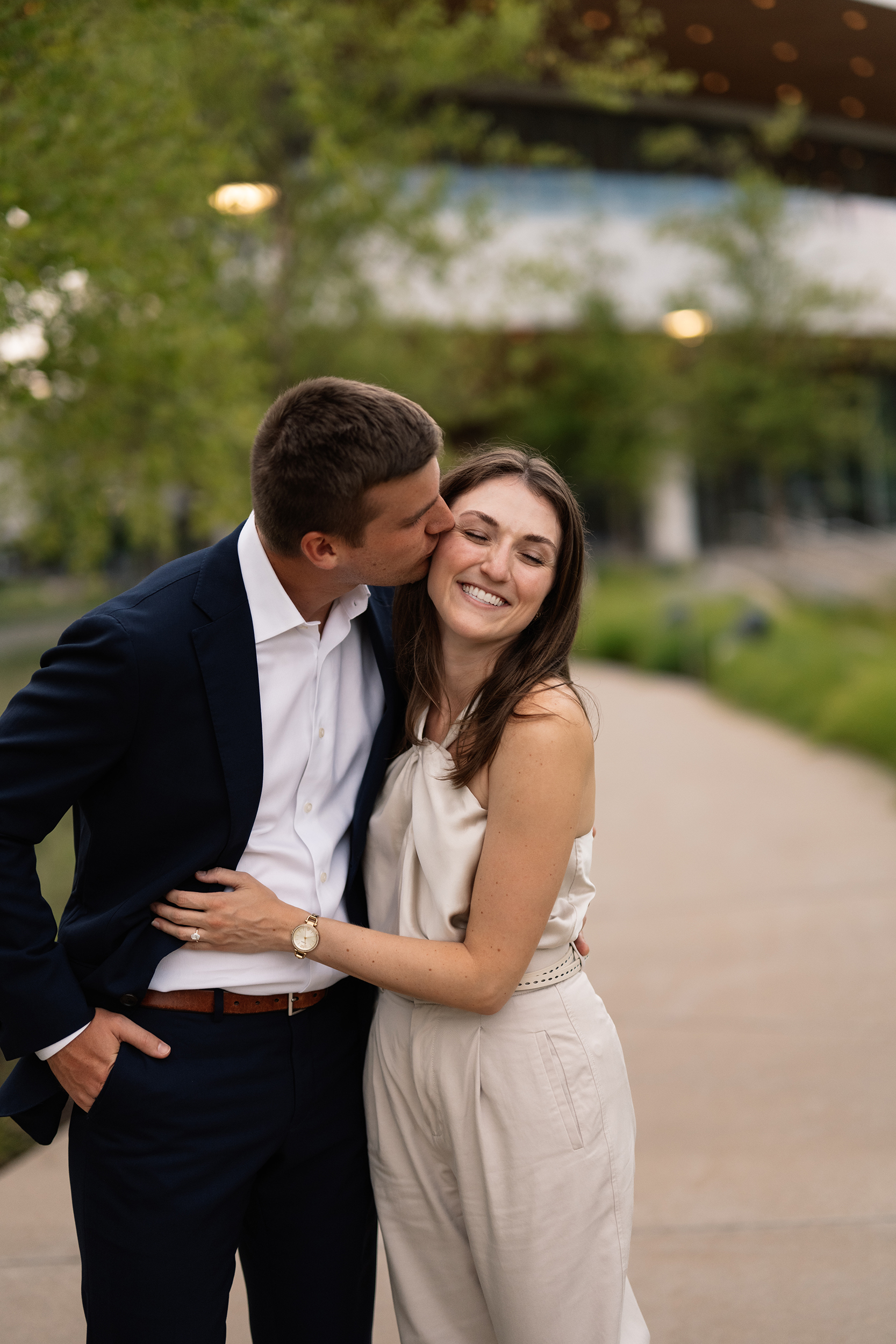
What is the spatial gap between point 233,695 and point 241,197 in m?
7.04

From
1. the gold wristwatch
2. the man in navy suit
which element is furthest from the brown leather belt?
the gold wristwatch

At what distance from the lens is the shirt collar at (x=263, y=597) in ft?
6.83

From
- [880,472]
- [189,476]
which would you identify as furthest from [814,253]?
[189,476]

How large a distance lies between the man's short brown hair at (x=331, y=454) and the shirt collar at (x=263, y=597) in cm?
8

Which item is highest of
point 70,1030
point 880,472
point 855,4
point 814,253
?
point 855,4

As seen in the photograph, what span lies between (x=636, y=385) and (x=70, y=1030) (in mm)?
26634

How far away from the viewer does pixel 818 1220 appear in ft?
11.9

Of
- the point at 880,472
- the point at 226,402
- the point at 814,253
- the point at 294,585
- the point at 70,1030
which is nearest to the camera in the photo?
the point at 70,1030

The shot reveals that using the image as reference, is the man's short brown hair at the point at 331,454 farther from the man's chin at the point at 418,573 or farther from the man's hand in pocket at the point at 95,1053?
the man's hand in pocket at the point at 95,1053

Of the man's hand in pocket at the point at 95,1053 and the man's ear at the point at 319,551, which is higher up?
the man's ear at the point at 319,551

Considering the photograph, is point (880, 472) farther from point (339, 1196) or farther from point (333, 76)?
point (339, 1196)

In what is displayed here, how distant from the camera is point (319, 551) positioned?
2.04 metres

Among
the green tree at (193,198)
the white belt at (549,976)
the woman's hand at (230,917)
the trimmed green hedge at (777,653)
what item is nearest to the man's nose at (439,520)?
the woman's hand at (230,917)

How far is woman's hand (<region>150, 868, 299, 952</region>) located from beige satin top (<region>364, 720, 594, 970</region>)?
10.1 inches
